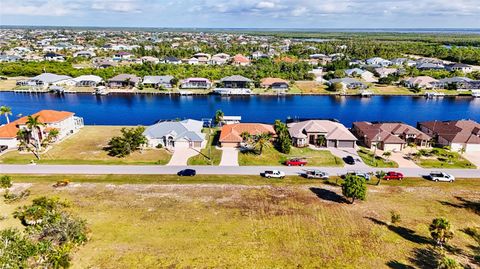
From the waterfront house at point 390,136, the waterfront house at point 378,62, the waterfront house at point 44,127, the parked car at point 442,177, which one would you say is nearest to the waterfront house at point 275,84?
the waterfront house at point 390,136

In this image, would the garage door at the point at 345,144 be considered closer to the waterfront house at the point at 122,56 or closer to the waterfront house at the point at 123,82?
the waterfront house at the point at 123,82

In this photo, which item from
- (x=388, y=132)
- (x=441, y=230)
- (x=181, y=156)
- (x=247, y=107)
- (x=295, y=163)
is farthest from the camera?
(x=247, y=107)

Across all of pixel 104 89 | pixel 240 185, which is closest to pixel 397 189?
pixel 240 185

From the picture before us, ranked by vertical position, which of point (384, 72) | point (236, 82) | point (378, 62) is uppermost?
point (378, 62)

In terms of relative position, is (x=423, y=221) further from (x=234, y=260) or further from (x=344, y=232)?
(x=234, y=260)

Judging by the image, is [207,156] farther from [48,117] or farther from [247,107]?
[247,107]

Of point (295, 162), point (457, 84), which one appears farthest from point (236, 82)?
point (457, 84)

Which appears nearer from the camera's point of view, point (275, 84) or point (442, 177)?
point (442, 177)
